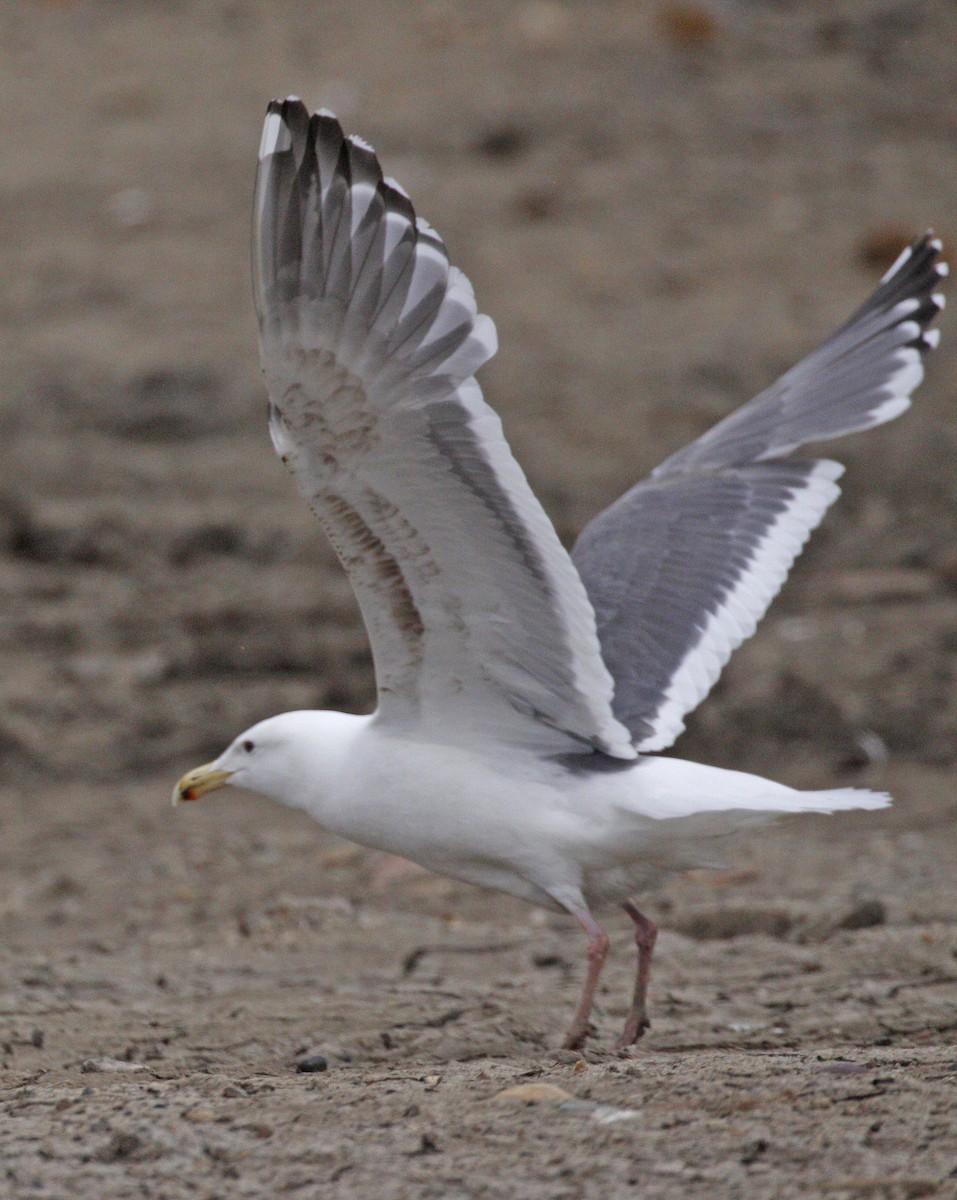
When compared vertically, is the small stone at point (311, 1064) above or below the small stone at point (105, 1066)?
above

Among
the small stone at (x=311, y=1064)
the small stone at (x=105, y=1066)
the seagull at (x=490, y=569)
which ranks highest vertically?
the seagull at (x=490, y=569)

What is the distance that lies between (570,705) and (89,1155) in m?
1.69

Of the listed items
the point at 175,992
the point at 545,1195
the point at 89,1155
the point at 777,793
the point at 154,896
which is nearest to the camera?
the point at 545,1195

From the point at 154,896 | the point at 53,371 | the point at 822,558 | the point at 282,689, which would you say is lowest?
the point at 154,896

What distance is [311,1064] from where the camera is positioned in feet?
14.6

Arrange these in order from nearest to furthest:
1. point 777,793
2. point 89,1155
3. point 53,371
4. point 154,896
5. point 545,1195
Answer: point 545,1195, point 89,1155, point 777,793, point 154,896, point 53,371

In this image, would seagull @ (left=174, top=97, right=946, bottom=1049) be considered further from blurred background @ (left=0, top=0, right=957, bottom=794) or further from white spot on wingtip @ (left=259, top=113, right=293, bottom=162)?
blurred background @ (left=0, top=0, right=957, bottom=794)

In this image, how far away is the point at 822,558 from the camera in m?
9.20

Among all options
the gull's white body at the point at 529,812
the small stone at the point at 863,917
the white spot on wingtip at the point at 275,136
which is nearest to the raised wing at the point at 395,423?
the white spot on wingtip at the point at 275,136

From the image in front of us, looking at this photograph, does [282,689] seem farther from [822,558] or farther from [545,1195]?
[545,1195]

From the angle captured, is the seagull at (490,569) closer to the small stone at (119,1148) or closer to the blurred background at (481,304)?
the small stone at (119,1148)

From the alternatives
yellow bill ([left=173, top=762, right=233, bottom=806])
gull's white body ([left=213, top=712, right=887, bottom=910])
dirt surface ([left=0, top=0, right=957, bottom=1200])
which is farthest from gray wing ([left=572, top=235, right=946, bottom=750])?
yellow bill ([left=173, top=762, right=233, bottom=806])

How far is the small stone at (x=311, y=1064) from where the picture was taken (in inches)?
175

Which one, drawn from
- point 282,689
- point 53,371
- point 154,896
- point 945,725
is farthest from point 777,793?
point 53,371
